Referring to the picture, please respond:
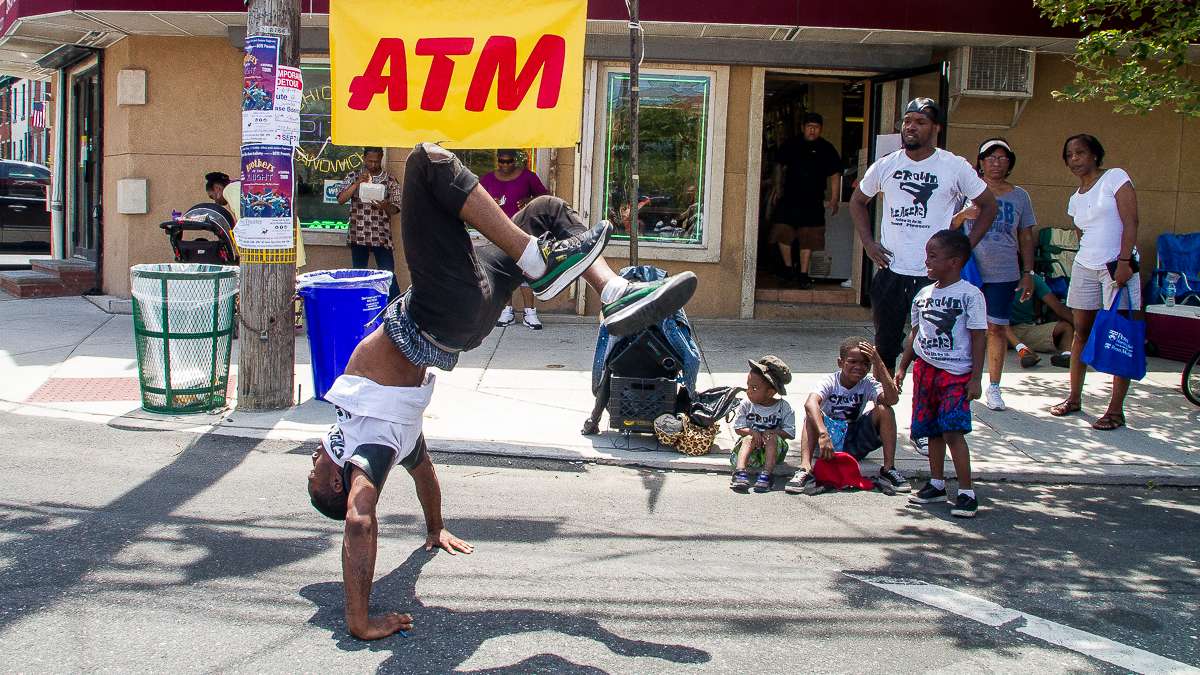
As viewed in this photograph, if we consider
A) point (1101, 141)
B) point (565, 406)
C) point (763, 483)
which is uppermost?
point (1101, 141)

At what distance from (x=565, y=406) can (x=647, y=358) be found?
1.32 metres

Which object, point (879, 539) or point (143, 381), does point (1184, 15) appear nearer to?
point (879, 539)

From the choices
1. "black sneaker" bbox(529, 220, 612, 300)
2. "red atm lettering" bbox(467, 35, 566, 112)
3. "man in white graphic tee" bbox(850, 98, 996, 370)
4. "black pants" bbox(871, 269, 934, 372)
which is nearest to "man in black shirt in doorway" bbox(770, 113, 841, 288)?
"red atm lettering" bbox(467, 35, 566, 112)

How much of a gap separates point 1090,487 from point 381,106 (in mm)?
6423

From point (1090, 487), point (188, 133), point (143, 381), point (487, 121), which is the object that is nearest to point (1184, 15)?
point (1090, 487)

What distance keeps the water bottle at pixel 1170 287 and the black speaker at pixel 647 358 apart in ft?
19.3

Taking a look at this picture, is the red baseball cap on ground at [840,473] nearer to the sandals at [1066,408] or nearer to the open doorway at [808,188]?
→ the sandals at [1066,408]

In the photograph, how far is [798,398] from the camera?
8273mm

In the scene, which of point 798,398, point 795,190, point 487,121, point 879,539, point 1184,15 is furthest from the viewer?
point 795,190

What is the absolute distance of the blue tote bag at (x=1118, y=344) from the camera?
7.28m

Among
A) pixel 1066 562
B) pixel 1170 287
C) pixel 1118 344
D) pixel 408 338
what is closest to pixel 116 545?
pixel 408 338

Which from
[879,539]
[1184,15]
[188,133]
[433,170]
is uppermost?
[1184,15]

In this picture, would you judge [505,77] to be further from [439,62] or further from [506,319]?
[506,319]

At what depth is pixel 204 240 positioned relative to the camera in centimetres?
982
